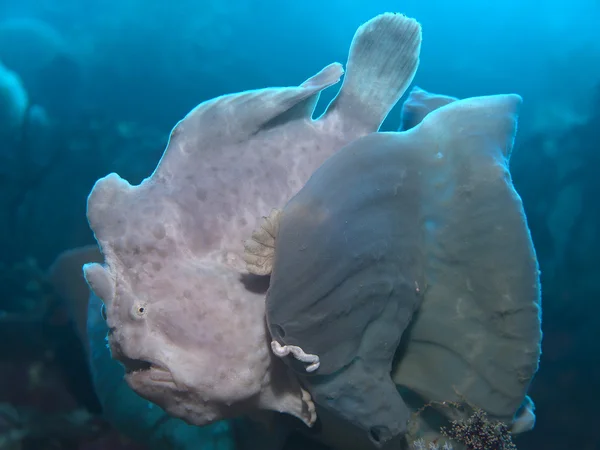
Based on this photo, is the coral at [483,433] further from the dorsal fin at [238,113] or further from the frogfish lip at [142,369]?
the dorsal fin at [238,113]

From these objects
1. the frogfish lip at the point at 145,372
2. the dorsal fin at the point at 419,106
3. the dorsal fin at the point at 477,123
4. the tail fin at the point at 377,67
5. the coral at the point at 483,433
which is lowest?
the coral at the point at 483,433

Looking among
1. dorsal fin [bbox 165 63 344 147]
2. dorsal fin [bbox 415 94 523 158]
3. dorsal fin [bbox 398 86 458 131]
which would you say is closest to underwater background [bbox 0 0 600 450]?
dorsal fin [bbox 165 63 344 147]

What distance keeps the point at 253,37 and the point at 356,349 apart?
4.08 metres

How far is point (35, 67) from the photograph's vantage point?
3.38m

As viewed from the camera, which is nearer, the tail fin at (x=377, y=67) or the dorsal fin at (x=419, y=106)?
the tail fin at (x=377, y=67)

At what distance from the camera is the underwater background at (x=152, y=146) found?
98.0 inches

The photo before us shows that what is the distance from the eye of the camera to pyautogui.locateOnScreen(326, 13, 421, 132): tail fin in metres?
2.40

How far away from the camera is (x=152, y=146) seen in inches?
139

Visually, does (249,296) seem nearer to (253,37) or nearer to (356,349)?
(356,349)

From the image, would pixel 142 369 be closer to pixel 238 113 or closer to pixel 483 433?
pixel 238 113

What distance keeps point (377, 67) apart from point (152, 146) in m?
2.10

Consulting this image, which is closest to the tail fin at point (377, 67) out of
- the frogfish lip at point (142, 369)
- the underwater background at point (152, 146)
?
the frogfish lip at point (142, 369)

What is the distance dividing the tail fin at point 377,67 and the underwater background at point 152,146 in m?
1.91

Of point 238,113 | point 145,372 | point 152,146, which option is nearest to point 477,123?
point 238,113
